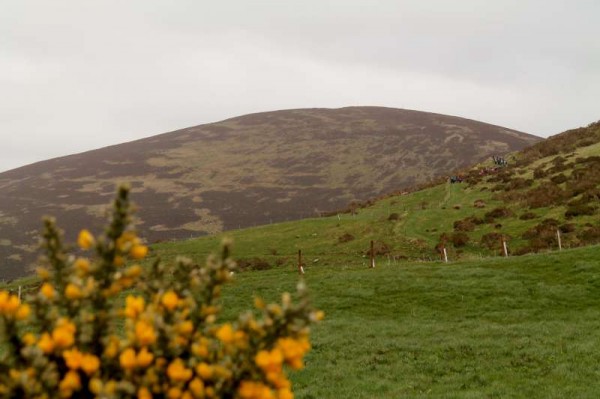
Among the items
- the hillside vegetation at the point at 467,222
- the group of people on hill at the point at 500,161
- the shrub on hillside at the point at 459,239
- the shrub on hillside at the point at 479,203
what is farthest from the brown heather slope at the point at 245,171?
the shrub on hillside at the point at 459,239

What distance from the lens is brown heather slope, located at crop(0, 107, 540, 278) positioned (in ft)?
290

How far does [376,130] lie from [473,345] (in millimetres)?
121825

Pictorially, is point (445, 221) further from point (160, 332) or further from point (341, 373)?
point (160, 332)

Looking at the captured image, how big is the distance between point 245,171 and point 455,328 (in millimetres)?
97441

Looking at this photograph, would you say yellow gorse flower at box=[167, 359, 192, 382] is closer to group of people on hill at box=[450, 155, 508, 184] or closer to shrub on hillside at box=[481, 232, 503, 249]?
shrub on hillside at box=[481, 232, 503, 249]

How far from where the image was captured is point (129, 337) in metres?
2.95

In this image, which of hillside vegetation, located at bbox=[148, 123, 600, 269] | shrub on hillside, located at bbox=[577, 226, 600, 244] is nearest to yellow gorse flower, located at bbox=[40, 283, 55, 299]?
hillside vegetation, located at bbox=[148, 123, 600, 269]

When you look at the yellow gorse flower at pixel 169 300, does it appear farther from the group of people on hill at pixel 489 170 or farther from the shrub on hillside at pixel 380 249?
the group of people on hill at pixel 489 170

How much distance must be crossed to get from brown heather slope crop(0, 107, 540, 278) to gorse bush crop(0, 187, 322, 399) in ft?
235

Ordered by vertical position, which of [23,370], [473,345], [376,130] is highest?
[376,130]

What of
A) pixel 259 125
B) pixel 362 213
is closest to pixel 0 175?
pixel 259 125

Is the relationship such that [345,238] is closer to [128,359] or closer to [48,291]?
[48,291]

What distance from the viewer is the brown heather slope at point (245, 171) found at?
8844 centimetres

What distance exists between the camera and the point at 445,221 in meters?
47.0
